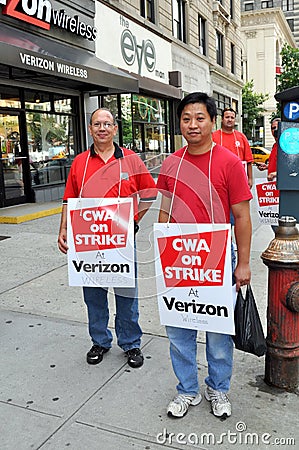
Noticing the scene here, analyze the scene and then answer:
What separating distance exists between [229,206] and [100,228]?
0.99 metres

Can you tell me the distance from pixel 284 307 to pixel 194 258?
0.78 metres

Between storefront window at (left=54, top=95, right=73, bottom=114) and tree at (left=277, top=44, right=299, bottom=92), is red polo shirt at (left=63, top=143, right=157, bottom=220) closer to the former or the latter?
storefront window at (left=54, top=95, right=73, bottom=114)

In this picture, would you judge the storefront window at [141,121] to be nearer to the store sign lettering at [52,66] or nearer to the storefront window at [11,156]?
the store sign lettering at [52,66]

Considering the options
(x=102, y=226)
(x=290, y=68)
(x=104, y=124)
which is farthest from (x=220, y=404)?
(x=290, y=68)

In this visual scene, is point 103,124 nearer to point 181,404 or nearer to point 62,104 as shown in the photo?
point 181,404

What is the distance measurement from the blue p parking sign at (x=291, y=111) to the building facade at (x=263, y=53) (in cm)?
5480

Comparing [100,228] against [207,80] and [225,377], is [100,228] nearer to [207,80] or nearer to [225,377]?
[225,377]

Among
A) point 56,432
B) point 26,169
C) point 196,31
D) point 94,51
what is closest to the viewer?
point 56,432

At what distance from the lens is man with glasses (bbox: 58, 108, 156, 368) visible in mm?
3258

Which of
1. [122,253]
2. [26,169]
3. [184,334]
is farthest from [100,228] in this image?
[26,169]

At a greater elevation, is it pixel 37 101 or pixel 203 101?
pixel 37 101

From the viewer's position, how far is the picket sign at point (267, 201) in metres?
6.07

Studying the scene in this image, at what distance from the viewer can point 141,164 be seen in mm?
3387

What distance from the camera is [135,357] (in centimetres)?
342
